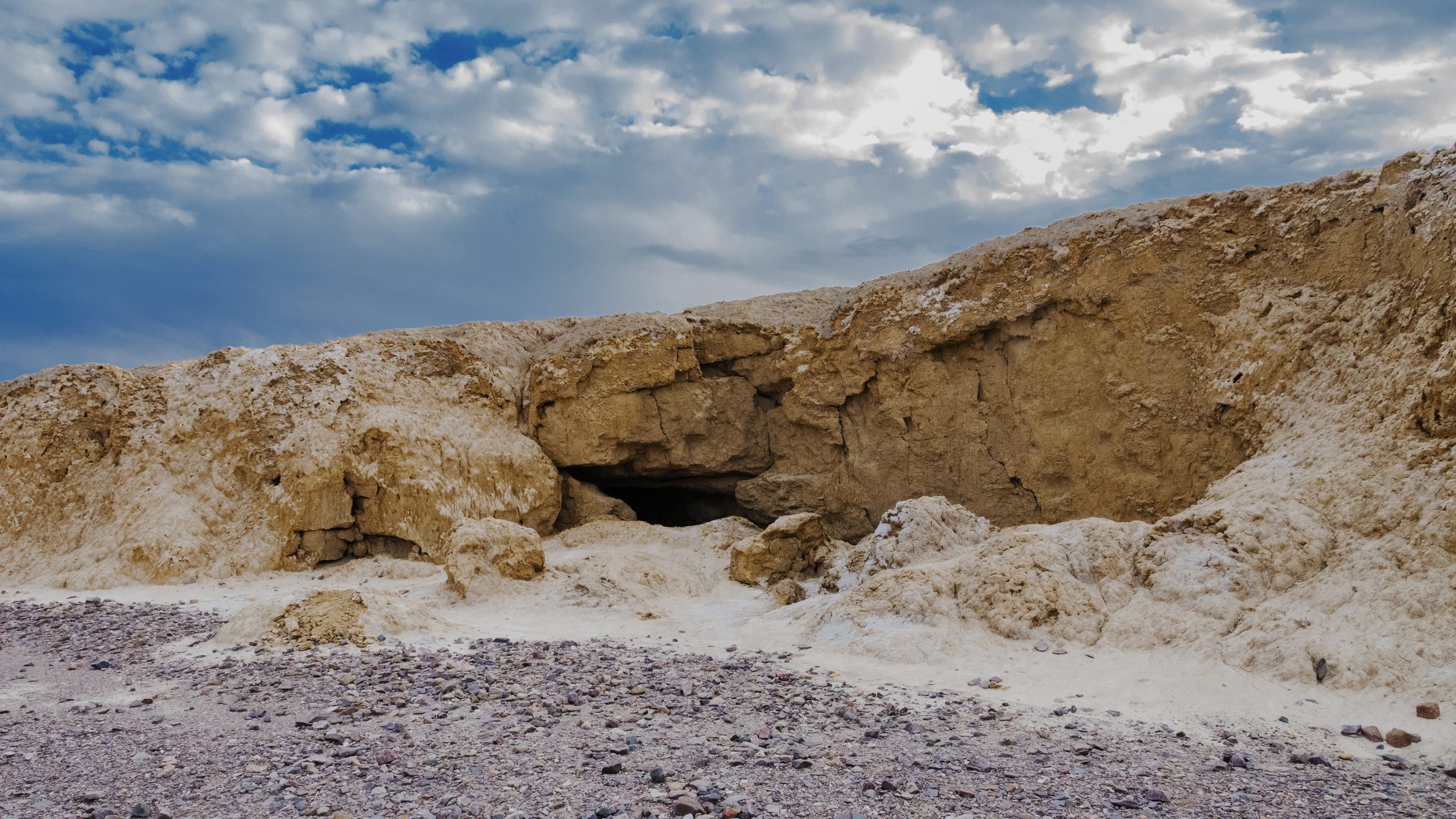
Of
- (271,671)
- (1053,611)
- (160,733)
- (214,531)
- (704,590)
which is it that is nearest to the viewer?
(160,733)

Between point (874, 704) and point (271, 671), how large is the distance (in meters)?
4.70

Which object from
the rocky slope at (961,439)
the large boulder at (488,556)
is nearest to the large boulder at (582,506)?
Answer: the rocky slope at (961,439)

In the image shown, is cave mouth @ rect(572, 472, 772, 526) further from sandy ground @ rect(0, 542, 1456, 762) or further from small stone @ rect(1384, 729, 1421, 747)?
small stone @ rect(1384, 729, 1421, 747)

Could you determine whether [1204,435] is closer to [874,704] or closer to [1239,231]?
[1239,231]

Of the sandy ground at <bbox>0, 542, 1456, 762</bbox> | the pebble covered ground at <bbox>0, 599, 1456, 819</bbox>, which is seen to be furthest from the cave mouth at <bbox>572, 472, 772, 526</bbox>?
the pebble covered ground at <bbox>0, 599, 1456, 819</bbox>

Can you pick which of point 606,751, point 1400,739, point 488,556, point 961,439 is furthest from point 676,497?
point 1400,739

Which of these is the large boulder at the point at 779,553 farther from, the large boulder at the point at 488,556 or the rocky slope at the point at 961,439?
the large boulder at the point at 488,556

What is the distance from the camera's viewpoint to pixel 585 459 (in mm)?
15906

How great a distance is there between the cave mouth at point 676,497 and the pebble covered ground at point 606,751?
9.48m

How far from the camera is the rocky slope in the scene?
24.1 ft

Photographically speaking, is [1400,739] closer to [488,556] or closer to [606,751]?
[606,751]

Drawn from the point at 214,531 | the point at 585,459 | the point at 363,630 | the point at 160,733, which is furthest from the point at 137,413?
the point at 160,733

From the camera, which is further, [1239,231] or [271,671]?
[1239,231]

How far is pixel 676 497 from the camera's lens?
1880cm
